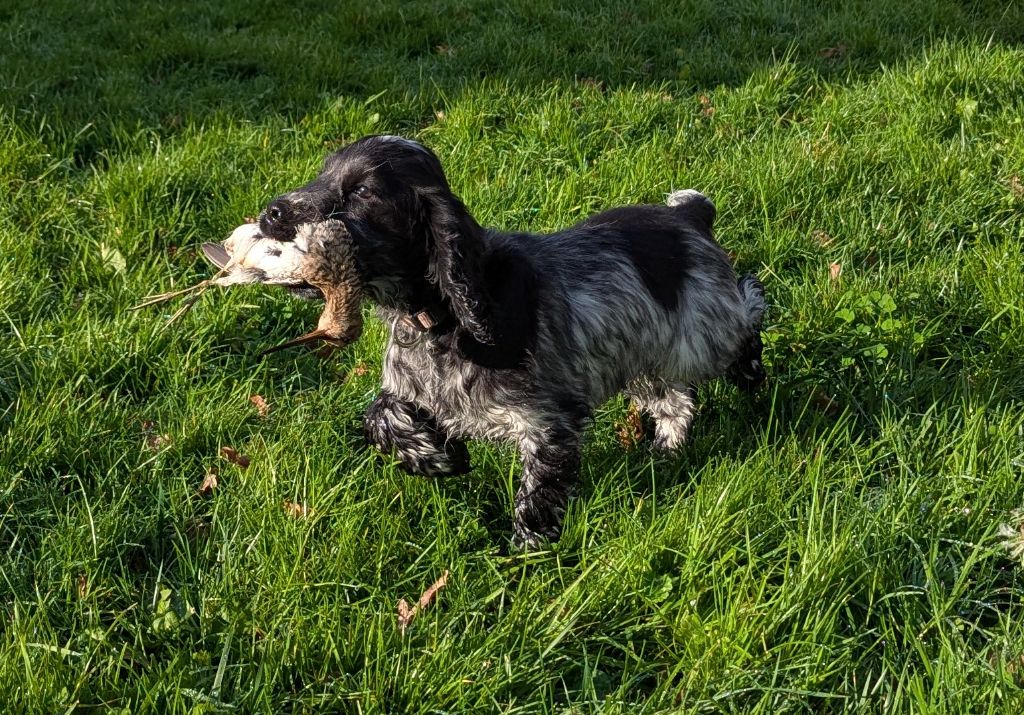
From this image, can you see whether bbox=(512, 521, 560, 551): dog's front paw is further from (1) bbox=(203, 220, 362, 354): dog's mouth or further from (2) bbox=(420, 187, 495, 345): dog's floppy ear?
(1) bbox=(203, 220, 362, 354): dog's mouth

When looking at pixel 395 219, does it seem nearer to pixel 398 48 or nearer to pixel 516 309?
pixel 516 309

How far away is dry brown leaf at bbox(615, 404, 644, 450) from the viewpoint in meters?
4.29

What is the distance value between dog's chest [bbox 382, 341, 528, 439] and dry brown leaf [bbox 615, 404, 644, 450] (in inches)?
33.7

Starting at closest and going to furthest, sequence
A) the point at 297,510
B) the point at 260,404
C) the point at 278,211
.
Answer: the point at 278,211
the point at 297,510
the point at 260,404

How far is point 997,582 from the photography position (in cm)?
329

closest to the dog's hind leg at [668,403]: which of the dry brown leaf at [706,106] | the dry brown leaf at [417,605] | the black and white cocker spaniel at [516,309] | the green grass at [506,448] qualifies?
the black and white cocker spaniel at [516,309]

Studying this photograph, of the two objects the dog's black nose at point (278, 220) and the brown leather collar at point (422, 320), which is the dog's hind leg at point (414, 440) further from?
the dog's black nose at point (278, 220)

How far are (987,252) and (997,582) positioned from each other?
2.20m

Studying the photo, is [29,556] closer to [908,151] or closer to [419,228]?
[419,228]

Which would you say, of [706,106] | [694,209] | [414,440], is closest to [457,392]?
[414,440]

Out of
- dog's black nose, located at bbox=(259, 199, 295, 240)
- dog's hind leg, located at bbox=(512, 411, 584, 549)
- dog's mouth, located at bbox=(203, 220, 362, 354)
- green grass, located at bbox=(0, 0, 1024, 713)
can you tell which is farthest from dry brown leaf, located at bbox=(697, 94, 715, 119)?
dog's black nose, located at bbox=(259, 199, 295, 240)

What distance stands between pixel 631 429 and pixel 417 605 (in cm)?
158

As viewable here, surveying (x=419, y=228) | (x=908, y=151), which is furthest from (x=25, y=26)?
(x=908, y=151)

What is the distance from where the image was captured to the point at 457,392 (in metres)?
3.49
